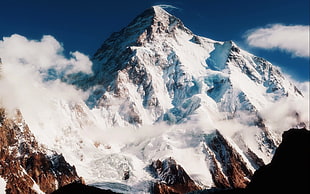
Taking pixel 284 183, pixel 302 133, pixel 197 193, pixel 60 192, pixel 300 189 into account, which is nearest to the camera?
pixel 300 189

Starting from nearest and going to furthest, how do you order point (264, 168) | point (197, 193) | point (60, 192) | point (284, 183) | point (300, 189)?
1. point (300, 189)
2. point (284, 183)
3. point (264, 168)
4. point (60, 192)
5. point (197, 193)

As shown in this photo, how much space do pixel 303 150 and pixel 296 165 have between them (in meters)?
2.90

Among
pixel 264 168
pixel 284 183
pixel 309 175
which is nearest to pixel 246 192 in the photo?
pixel 264 168

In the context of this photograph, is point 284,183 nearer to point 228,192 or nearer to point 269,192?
point 269,192

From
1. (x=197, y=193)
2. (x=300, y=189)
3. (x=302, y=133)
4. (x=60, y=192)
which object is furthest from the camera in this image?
(x=197, y=193)

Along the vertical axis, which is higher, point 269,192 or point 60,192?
point 60,192

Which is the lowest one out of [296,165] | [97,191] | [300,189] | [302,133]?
[300,189]

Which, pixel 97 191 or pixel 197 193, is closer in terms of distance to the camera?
pixel 97 191

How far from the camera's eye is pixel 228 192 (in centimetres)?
7481

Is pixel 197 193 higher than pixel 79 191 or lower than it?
lower

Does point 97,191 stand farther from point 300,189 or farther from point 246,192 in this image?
point 300,189

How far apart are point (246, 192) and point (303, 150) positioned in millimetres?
13282

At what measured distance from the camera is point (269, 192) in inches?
2340

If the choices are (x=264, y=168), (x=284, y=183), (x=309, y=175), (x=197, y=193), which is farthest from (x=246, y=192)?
(x=197, y=193)
